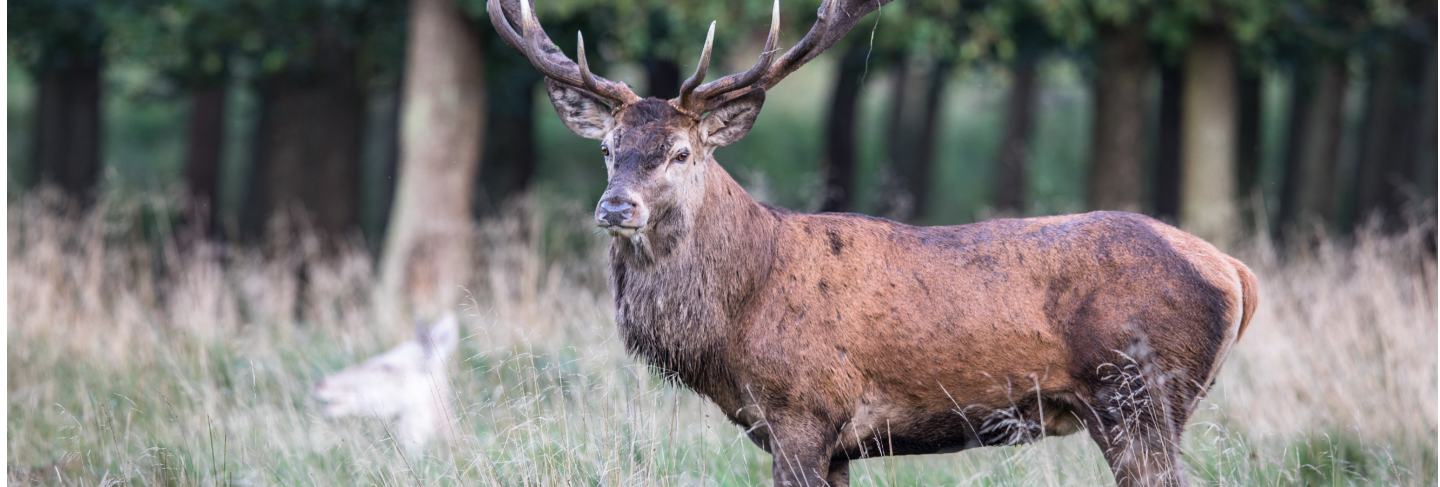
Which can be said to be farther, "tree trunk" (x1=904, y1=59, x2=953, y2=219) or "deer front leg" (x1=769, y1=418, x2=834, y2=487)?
"tree trunk" (x1=904, y1=59, x2=953, y2=219)

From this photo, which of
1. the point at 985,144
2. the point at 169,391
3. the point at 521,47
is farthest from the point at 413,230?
the point at 985,144

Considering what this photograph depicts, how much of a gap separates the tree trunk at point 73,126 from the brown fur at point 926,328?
41.9ft

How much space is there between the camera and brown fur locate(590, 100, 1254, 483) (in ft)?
15.1

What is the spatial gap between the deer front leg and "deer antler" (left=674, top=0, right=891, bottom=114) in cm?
109

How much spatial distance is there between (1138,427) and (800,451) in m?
1.08

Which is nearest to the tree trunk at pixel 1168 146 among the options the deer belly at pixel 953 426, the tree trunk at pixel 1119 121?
the tree trunk at pixel 1119 121

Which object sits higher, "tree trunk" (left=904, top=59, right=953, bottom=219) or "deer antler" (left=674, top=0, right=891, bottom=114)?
"deer antler" (left=674, top=0, right=891, bottom=114)

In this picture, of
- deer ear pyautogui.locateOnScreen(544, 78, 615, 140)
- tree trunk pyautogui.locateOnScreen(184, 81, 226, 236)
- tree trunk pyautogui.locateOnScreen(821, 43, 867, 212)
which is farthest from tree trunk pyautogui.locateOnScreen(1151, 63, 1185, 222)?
deer ear pyautogui.locateOnScreen(544, 78, 615, 140)

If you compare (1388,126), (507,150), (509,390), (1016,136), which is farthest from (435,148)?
(1016,136)

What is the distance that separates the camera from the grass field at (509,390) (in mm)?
5121

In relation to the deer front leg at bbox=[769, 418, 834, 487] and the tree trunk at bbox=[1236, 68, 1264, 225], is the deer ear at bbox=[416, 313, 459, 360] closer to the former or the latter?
the deer front leg at bbox=[769, 418, 834, 487]

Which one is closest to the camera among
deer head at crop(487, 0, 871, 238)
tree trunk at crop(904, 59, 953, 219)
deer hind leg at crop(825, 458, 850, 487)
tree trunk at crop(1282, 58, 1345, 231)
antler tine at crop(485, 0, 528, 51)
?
deer head at crop(487, 0, 871, 238)

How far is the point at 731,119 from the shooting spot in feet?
16.3

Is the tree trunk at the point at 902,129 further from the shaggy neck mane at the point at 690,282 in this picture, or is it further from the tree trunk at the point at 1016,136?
the shaggy neck mane at the point at 690,282
